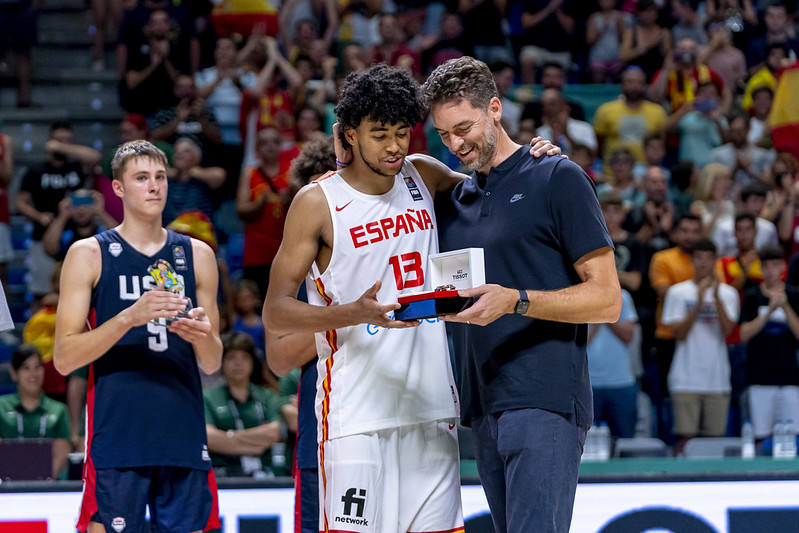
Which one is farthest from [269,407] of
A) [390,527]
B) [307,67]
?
[307,67]

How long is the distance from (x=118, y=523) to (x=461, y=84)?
2.43 meters

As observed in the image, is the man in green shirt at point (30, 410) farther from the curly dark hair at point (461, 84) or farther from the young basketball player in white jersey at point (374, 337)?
the curly dark hair at point (461, 84)

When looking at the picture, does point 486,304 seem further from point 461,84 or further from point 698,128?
point 698,128

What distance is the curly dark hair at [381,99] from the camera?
402 cm

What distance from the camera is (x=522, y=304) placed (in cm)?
373

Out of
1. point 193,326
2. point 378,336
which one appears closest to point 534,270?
point 378,336

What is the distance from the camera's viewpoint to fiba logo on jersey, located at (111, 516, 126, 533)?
15.1ft

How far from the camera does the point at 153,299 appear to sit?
14.7 ft

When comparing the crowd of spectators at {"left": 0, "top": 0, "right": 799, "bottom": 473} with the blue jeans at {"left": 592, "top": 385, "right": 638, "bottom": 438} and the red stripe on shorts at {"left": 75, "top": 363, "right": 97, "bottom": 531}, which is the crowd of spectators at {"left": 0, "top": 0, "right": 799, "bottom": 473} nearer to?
the blue jeans at {"left": 592, "top": 385, "right": 638, "bottom": 438}

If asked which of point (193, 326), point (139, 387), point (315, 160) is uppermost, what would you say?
point (315, 160)

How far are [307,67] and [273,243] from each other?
2.92 meters

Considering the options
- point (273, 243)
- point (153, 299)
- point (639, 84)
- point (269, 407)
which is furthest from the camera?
point (639, 84)

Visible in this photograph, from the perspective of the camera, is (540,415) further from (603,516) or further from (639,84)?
(639,84)

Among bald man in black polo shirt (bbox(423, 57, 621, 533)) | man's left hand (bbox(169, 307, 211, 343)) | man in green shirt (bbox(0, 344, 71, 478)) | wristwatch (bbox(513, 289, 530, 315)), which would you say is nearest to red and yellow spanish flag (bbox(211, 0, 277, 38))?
man in green shirt (bbox(0, 344, 71, 478))
